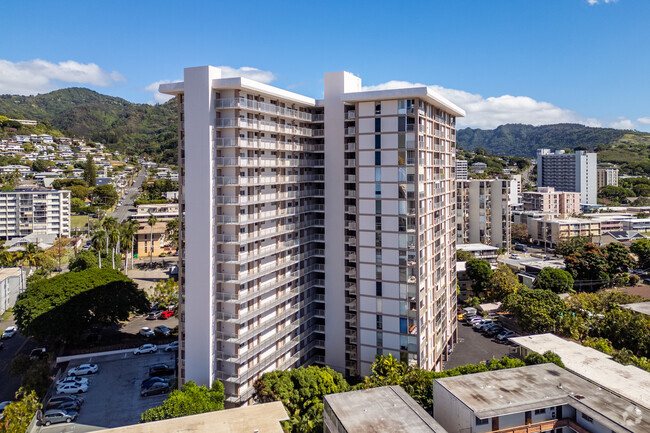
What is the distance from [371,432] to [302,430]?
7.73 m

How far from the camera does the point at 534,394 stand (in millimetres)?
26609

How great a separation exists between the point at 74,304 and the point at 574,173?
182735 millimetres

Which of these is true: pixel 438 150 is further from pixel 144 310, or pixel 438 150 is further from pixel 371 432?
pixel 144 310

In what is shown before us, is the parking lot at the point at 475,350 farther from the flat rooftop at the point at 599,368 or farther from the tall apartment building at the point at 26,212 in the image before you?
the tall apartment building at the point at 26,212

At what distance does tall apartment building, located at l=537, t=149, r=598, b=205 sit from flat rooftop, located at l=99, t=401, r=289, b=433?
6926 inches

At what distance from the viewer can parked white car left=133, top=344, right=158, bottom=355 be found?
49.5 metres

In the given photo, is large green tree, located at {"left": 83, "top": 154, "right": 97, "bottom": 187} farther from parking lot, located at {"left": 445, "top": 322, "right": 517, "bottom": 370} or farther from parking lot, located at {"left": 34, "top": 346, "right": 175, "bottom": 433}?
parking lot, located at {"left": 445, "top": 322, "right": 517, "bottom": 370}

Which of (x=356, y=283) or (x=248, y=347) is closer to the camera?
(x=248, y=347)

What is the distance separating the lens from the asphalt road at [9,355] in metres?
40.8

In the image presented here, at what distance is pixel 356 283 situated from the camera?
39344 mm

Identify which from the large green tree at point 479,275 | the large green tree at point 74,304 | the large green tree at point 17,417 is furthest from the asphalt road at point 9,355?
the large green tree at point 479,275

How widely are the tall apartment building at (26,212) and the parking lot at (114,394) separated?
73.2 meters

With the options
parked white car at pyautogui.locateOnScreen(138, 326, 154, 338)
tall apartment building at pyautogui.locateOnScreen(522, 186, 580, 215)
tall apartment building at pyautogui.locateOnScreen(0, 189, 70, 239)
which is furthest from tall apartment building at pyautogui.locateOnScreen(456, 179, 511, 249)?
tall apartment building at pyautogui.locateOnScreen(0, 189, 70, 239)

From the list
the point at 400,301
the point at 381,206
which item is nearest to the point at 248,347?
Answer: the point at 400,301
